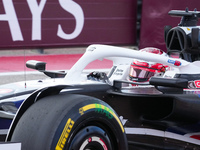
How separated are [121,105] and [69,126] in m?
1.09

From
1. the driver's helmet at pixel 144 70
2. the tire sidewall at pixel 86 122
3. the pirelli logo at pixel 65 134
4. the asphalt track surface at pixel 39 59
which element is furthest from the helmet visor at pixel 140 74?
the asphalt track surface at pixel 39 59

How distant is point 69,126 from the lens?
2.75 meters

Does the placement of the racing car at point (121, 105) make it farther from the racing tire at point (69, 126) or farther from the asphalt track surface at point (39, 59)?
the asphalt track surface at point (39, 59)

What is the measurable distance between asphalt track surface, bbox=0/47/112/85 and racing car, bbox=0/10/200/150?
3.94 meters

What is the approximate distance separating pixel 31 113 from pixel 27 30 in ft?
26.0

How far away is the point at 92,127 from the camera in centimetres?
295

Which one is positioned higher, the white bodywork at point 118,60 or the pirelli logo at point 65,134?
the white bodywork at point 118,60

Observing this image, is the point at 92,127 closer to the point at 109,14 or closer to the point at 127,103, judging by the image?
the point at 127,103

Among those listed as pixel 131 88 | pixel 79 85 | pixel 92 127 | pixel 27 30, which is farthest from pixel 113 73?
pixel 27 30

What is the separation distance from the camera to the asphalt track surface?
846 cm

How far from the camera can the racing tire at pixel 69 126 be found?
8.82 feet

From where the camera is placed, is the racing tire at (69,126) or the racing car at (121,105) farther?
the racing car at (121,105)

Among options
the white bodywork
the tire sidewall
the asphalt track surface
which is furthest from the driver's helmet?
the asphalt track surface

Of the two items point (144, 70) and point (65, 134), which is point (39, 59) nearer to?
point (144, 70)
